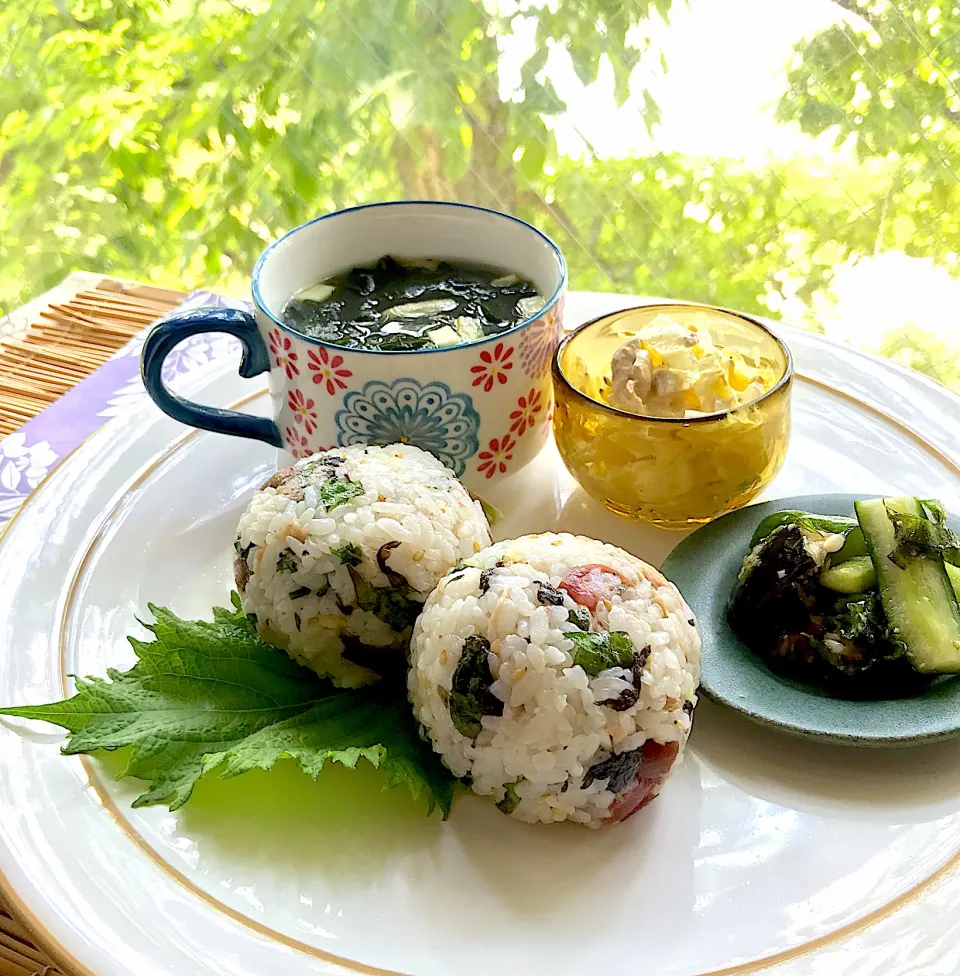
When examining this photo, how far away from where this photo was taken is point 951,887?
4.06 feet

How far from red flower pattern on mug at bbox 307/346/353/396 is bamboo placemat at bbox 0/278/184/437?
3.36 feet

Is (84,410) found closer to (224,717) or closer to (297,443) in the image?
(297,443)

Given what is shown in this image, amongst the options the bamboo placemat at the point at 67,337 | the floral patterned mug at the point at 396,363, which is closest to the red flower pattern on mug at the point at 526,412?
the floral patterned mug at the point at 396,363

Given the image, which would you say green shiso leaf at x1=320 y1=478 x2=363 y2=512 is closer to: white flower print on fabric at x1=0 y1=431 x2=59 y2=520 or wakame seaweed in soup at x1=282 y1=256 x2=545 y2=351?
wakame seaweed in soup at x1=282 y1=256 x2=545 y2=351

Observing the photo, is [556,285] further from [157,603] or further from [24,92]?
[24,92]

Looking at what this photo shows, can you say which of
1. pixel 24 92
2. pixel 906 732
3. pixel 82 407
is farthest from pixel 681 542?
pixel 24 92

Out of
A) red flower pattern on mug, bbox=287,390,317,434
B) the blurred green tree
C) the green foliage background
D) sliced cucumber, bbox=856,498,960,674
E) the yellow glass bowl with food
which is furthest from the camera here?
the blurred green tree

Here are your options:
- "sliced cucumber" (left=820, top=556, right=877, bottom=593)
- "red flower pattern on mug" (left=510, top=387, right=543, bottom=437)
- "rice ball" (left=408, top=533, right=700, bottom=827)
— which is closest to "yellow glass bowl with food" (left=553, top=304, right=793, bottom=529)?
"red flower pattern on mug" (left=510, top=387, right=543, bottom=437)

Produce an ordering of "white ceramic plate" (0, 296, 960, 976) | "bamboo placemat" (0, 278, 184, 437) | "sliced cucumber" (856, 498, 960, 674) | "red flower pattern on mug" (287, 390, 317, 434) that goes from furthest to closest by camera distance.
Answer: "bamboo placemat" (0, 278, 184, 437) → "red flower pattern on mug" (287, 390, 317, 434) → "sliced cucumber" (856, 498, 960, 674) → "white ceramic plate" (0, 296, 960, 976)

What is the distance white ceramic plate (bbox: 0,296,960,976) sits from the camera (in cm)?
120

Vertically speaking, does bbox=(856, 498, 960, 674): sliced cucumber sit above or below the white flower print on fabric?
above

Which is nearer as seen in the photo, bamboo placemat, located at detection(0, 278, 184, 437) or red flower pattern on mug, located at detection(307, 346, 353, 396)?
red flower pattern on mug, located at detection(307, 346, 353, 396)

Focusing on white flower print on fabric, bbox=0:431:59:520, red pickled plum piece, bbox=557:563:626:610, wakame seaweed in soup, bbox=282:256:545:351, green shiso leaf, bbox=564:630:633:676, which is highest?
wakame seaweed in soup, bbox=282:256:545:351

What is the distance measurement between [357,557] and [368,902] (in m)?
0.42
